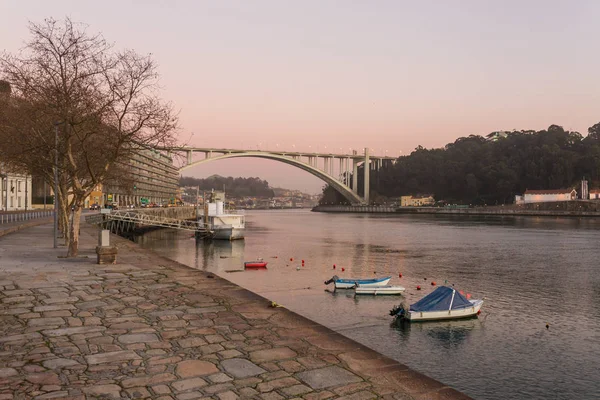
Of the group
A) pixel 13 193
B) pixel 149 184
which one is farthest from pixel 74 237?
pixel 149 184

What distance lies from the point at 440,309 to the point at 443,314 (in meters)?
0.21

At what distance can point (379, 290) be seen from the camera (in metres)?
22.0

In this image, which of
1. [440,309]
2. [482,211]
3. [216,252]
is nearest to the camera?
[440,309]

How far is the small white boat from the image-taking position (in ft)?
72.1

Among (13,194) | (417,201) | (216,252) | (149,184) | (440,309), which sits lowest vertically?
(216,252)

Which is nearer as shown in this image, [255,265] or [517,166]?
[255,265]

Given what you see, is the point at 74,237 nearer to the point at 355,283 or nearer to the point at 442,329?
the point at 355,283

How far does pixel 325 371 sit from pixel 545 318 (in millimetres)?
14718

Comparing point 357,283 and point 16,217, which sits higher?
point 16,217

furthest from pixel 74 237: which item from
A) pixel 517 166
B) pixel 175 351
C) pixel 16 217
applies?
pixel 517 166

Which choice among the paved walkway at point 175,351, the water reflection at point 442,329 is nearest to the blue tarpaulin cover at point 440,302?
the water reflection at point 442,329

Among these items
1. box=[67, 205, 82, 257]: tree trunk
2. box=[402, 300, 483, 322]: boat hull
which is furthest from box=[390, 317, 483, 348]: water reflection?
box=[67, 205, 82, 257]: tree trunk

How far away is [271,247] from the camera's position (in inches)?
1861

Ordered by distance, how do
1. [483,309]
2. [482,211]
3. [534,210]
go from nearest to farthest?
[483,309]
[534,210]
[482,211]
